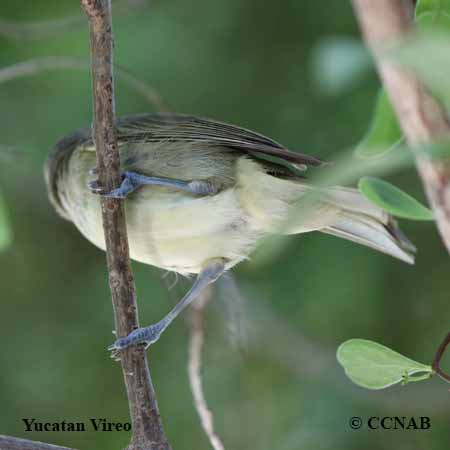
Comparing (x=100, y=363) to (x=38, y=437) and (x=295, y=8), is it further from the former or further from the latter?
(x=295, y=8)

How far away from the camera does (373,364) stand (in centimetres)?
195

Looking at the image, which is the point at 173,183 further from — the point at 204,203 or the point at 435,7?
the point at 435,7

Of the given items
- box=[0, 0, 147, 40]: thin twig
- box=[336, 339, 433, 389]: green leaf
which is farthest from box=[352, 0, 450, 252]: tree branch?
Answer: box=[0, 0, 147, 40]: thin twig

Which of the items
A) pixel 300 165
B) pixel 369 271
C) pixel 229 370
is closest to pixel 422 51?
pixel 300 165

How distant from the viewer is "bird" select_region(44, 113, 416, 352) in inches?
120

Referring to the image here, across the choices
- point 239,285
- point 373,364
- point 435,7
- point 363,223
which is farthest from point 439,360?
point 239,285

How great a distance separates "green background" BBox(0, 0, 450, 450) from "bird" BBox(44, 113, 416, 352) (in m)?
1.16

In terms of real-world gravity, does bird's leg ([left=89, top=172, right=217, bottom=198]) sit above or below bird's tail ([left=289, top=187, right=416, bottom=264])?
above

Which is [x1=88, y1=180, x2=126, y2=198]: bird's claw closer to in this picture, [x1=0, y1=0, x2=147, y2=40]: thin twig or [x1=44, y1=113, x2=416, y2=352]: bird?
[x1=44, y1=113, x2=416, y2=352]: bird

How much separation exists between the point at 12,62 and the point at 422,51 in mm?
4408

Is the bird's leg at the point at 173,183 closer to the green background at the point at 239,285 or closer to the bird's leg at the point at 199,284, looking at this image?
the bird's leg at the point at 199,284

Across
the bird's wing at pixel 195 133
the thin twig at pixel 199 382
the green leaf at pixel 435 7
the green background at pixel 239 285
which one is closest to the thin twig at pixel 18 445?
the thin twig at pixel 199 382

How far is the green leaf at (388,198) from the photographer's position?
4.74ft

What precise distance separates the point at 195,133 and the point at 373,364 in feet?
4.90
